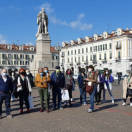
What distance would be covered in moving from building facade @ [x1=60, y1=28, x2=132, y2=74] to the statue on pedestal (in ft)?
91.1

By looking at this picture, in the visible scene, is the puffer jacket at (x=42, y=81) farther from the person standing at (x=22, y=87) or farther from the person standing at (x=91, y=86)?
the person standing at (x=91, y=86)

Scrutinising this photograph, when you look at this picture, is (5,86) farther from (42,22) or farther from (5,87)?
(42,22)

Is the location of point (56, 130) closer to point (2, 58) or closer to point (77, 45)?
point (77, 45)

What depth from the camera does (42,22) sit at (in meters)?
22.8

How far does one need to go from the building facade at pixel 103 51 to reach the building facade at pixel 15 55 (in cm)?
837

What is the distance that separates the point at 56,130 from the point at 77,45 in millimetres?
72072

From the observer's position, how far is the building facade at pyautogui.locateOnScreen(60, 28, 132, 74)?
196 ft

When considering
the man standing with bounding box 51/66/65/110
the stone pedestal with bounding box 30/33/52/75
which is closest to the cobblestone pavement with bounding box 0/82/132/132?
the man standing with bounding box 51/66/65/110

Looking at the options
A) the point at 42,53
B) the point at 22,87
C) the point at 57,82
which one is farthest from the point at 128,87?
the point at 42,53

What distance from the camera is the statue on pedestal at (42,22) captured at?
22719mm

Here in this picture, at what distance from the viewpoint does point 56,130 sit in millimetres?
6531

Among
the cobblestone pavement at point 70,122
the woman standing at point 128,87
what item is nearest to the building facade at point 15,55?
the woman standing at point 128,87

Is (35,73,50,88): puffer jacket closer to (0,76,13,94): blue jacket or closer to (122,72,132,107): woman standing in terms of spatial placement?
(0,76,13,94): blue jacket

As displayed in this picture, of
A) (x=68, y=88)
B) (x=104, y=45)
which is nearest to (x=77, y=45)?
(x=104, y=45)
